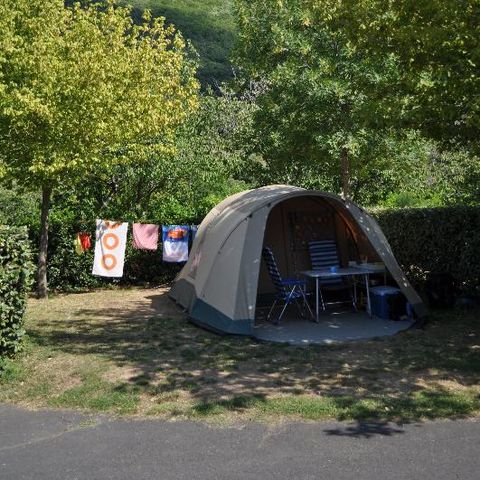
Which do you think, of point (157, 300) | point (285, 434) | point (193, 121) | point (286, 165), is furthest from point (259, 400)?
point (193, 121)

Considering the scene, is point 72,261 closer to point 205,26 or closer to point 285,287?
point 285,287

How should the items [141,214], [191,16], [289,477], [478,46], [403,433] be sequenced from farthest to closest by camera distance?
1. [191,16]
2. [141,214]
3. [478,46]
4. [403,433]
5. [289,477]

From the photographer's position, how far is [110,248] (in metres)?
12.6

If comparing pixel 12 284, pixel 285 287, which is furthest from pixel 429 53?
pixel 12 284

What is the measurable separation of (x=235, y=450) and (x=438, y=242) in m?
7.43

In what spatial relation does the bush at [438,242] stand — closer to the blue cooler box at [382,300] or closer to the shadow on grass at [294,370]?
the shadow on grass at [294,370]

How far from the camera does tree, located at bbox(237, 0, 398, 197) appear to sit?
480 inches

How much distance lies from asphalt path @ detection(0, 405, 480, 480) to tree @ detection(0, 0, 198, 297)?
6380 mm

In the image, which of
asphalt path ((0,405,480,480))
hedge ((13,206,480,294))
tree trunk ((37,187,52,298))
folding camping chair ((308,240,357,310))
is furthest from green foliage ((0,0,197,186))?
asphalt path ((0,405,480,480))

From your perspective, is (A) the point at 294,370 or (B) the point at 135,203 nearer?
(A) the point at 294,370

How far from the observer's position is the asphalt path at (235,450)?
13.6 ft

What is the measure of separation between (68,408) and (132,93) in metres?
6.93

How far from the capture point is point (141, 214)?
1380 cm

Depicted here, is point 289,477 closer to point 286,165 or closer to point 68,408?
point 68,408
